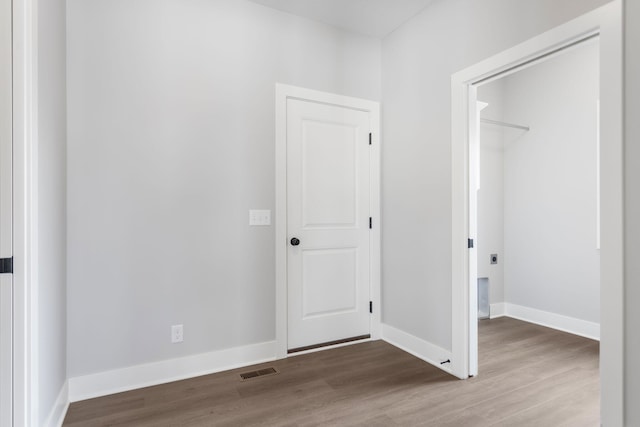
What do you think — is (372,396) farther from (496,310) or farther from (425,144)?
(496,310)

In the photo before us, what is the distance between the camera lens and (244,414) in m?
1.95

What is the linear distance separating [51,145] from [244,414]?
1824mm

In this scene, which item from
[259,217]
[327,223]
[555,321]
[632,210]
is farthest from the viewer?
[555,321]

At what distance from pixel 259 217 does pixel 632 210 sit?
224cm

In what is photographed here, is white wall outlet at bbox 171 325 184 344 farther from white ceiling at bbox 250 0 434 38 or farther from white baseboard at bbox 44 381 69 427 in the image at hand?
white ceiling at bbox 250 0 434 38

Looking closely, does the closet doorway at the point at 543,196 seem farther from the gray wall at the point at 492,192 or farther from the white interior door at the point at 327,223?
the white interior door at the point at 327,223

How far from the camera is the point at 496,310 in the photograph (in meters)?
3.91

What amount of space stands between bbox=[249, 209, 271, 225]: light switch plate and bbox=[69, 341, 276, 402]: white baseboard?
973 mm

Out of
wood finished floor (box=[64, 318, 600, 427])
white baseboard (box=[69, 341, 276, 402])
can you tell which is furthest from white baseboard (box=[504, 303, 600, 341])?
white baseboard (box=[69, 341, 276, 402])

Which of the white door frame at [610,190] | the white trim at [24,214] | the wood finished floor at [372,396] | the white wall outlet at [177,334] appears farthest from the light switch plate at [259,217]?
the white door frame at [610,190]

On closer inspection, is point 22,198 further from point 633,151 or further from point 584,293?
point 584,293

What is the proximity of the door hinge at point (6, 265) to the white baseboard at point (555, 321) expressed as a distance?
4367 mm

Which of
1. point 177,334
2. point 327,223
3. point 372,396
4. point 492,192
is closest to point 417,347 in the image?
point 372,396

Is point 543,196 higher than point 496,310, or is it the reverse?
point 543,196
